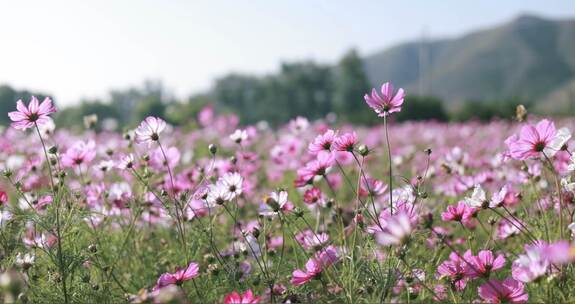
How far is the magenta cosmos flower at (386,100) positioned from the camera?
1431 mm

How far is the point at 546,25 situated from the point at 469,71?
2190cm

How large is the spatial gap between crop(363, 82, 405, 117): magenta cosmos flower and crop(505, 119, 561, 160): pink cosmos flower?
0.96 ft

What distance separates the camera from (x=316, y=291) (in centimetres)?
146

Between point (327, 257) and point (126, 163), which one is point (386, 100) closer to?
point (327, 257)

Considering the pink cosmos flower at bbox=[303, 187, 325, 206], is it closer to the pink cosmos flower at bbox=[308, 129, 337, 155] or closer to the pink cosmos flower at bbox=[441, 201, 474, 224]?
the pink cosmos flower at bbox=[308, 129, 337, 155]

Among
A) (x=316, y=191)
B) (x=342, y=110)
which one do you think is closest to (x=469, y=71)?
(x=342, y=110)

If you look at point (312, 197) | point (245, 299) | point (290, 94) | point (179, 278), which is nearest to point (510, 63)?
point (290, 94)

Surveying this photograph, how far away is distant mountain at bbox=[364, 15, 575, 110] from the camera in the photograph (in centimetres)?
7988

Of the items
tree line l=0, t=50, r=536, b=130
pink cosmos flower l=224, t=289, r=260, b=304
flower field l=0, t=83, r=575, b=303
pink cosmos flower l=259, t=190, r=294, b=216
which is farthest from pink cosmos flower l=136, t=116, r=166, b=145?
tree line l=0, t=50, r=536, b=130

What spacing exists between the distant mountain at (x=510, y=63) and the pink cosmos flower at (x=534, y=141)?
233 ft

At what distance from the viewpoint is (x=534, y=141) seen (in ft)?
4.17

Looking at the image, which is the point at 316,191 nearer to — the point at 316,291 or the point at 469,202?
the point at 316,291

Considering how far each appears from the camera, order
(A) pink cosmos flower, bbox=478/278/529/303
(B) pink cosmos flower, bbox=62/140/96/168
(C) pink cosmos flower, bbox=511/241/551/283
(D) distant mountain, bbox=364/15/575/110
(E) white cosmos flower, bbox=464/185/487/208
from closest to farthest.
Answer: (C) pink cosmos flower, bbox=511/241/551/283 → (A) pink cosmos flower, bbox=478/278/529/303 → (E) white cosmos flower, bbox=464/185/487/208 → (B) pink cosmos flower, bbox=62/140/96/168 → (D) distant mountain, bbox=364/15/575/110

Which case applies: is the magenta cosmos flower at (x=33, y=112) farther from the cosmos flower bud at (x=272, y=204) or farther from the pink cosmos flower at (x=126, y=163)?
the cosmos flower bud at (x=272, y=204)
